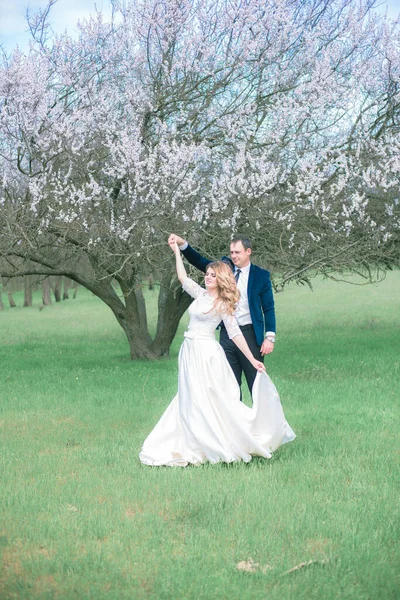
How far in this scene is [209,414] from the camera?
6.93 m

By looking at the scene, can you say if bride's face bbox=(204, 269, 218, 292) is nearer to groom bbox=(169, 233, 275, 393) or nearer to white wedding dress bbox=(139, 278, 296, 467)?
white wedding dress bbox=(139, 278, 296, 467)

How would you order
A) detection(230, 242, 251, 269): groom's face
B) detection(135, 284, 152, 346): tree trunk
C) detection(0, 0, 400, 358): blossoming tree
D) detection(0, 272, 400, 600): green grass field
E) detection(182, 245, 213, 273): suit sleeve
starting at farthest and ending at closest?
detection(135, 284, 152, 346): tree trunk < detection(0, 0, 400, 358): blossoming tree < detection(182, 245, 213, 273): suit sleeve < detection(230, 242, 251, 269): groom's face < detection(0, 272, 400, 600): green grass field

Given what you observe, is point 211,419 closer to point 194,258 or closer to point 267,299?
point 267,299

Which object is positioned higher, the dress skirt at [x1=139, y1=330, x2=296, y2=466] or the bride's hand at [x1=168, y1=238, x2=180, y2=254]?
the bride's hand at [x1=168, y1=238, x2=180, y2=254]

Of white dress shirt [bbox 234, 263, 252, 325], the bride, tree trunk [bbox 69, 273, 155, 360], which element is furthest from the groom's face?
tree trunk [bbox 69, 273, 155, 360]

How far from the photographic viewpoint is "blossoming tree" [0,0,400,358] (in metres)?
12.1

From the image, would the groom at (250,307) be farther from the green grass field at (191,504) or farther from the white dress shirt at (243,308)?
the green grass field at (191,504)

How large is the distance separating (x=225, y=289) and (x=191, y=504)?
2090 millimetres

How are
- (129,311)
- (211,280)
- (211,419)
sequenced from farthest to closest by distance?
(129,311) < (211,280) < (211,419)

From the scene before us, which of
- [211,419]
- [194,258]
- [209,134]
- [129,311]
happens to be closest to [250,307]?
[194,258]

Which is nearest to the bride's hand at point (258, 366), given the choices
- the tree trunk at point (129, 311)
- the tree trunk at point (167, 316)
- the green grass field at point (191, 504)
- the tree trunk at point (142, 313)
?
the green grass field at point (191, 504)

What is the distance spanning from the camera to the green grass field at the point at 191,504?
441 centimetres

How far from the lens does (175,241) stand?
7145 millimetres

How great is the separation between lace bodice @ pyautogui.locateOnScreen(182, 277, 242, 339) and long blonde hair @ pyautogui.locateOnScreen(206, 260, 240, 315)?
0.24 ft
